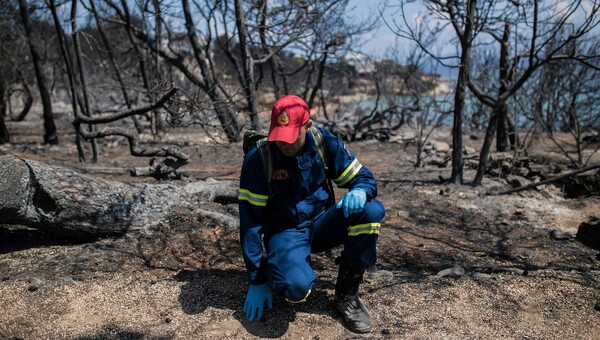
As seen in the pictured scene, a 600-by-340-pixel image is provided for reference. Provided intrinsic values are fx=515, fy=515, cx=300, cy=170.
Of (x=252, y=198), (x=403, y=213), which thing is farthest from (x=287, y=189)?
(x=403, y=213)

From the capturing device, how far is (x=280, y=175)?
2746 mm

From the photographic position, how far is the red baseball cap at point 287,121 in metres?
2.56

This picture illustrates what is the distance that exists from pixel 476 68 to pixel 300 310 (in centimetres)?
776

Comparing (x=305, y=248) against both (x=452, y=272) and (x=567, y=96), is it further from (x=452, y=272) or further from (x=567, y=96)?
(x=567, y=96)

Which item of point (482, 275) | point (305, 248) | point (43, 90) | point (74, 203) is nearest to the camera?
point (305, 248)

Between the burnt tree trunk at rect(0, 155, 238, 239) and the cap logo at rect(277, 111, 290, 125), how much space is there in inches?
63.1

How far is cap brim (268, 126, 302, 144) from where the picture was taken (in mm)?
2551

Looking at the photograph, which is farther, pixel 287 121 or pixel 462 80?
pixel 462 80

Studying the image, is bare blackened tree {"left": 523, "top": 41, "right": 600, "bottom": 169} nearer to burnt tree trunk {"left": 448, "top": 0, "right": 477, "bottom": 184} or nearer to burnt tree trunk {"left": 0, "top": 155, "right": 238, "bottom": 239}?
burnt tree trunk {"left": 448, "top": 0, "right": 477, "bottom": 184}

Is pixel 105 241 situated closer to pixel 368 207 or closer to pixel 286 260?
pixel 286 260

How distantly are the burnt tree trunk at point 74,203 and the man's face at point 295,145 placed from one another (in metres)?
1.46

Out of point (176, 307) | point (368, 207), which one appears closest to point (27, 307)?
point (176, 307)

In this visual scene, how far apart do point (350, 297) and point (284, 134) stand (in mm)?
949

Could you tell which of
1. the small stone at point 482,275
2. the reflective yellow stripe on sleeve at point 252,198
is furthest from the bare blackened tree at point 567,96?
the reflective yellow stripe on sleeve at point 252,198
